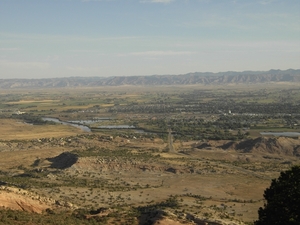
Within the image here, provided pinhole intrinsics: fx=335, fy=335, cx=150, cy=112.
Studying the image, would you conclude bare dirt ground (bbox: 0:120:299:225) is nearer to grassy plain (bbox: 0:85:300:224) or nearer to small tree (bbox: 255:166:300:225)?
grassy plain (bbox: 0:85:300:224)

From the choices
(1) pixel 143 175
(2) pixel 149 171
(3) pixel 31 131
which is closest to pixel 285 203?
(1) pixel 143 175

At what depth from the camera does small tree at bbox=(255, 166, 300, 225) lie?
25609mm

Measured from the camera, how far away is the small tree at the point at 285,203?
2561 centimetres

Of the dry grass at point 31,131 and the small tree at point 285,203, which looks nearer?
the small tree at point 285,203

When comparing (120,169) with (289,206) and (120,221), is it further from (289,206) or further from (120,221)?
(289,206)

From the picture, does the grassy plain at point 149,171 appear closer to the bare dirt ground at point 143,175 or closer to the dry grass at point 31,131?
the bare dirt ground at point 143,175

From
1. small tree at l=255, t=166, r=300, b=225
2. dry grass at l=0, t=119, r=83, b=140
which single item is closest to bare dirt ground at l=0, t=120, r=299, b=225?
small tree at l=255, t=166, r=300, b=225

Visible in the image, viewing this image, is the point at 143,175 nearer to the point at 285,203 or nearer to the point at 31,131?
the point at 285,203

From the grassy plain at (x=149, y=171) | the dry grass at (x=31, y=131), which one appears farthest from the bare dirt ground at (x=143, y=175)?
the dry grass at (x=31, y=131)

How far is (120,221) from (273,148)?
200ft

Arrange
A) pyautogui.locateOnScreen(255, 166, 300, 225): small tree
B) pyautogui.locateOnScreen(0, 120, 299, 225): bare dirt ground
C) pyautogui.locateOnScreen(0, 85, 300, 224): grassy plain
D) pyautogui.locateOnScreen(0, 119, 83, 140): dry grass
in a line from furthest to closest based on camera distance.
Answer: pyautogui.locateOnScreen(0, 119, 83, 140): dry grass, pyautogui.locateOnScreen(0, 85, 300, 224): grassy plain, pyautogui.locateOnScreen(0, 120, 299, 225): bare dirt ground, pyautogui.locateOnScreen(255, 166, 300, 225): small tree

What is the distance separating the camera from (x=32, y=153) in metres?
80.0

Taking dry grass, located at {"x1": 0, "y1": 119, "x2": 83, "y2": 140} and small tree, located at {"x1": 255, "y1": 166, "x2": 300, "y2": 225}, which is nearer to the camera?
small tree, located at {"x1": 255, "y1": 166, "x2": 300, "y2": 225}

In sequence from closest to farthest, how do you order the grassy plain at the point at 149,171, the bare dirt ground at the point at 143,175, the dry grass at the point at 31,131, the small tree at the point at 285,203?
the small tree at the point at 285,203 → the bare dirt ground at the point at 143,175 → the grassy plain at the point at 149,171 → the dry grass at the point at 31,131
